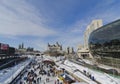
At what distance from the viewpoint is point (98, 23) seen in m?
147

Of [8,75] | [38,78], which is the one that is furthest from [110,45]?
[8,75]

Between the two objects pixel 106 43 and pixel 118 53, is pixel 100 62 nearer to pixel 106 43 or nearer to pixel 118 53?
pixel 106 43

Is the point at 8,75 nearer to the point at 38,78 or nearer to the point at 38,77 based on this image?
the point at 38,77

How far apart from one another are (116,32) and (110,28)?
4820 mm

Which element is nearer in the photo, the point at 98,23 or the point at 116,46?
the point at 116,46

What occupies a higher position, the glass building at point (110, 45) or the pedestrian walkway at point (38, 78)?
the glass building at point (110, 45)

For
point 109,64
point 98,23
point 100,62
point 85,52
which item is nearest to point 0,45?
point 100,62

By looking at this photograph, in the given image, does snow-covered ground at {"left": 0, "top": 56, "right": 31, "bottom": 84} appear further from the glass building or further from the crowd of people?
the glass building

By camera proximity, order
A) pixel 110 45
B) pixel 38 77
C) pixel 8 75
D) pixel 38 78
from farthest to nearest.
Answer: pixel 110 45 < pixel 8 75 < pixel 38 77 < pixel 38 78

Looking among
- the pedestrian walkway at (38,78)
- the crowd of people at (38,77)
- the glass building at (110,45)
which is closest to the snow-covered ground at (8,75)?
the pedestrian walkway at (38,78)

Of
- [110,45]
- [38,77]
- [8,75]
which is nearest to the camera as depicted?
[38,77]

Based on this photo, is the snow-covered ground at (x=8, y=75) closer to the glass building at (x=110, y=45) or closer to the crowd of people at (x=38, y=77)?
the crowd of people at (x=38, y=77)

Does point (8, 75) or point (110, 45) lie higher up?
point (110, 45)

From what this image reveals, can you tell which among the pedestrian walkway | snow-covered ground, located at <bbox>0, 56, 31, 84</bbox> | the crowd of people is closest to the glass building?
the crowd of people
